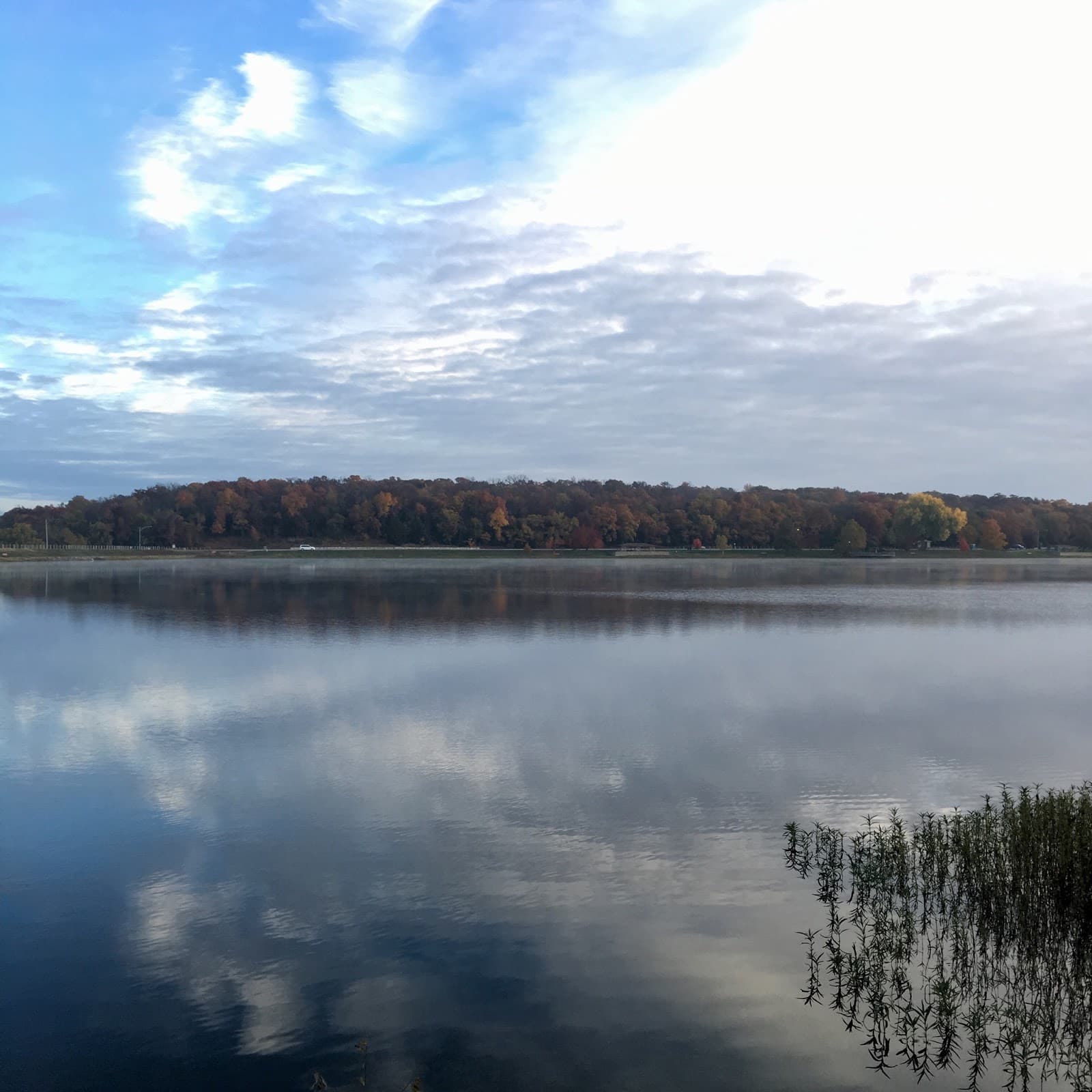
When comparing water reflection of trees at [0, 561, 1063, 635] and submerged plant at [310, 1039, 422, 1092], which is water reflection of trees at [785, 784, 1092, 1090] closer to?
submerged plant at [310, 1039, 422, 1092]

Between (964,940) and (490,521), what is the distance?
490ft

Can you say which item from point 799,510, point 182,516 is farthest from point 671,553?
point 182,516

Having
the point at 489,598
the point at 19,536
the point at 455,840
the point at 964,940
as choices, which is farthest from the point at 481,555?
the point at 964,940

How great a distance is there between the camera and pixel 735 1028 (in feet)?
22.7

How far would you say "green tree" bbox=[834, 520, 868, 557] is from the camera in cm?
14625

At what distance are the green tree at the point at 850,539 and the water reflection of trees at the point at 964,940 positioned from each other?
14193cm

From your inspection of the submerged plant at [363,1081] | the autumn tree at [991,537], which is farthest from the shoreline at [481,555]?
the submerged plant at [363,1081]

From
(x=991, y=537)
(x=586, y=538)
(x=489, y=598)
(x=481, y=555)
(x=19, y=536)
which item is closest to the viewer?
(x=489, y=598)

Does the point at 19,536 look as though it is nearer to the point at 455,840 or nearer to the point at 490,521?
the point at 490,521

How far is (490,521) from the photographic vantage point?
513 ft

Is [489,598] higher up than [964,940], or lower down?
higher up

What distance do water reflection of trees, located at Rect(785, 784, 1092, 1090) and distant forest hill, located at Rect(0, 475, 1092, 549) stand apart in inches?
5642

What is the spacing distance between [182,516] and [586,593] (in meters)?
127

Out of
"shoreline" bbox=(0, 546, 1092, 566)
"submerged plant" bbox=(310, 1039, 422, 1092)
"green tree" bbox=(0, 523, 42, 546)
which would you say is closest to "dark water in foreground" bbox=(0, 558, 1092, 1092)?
"submerged plant" bbox=(310, 1039, 422, 1092)
